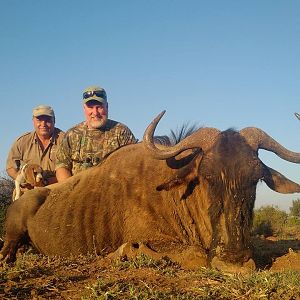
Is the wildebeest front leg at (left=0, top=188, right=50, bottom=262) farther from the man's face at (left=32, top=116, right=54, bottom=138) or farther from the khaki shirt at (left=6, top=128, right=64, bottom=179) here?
the man's face at (left=32, top=116, right=54, bottom=138)

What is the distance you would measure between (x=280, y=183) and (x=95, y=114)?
3826 millimetres

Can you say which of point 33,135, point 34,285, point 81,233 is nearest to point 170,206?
point 81,233

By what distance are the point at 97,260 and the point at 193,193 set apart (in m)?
1.53

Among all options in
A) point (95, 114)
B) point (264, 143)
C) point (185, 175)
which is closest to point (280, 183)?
point (264, 143)

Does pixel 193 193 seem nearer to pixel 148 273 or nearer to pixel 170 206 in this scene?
pixel 170 206

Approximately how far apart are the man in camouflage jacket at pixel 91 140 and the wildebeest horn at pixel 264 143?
295 cm

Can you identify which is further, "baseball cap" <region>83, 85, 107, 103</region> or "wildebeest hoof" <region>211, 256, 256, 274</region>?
"baseball cap" <region>83, 85, 107, 103</region>

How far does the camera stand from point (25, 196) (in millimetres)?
7078

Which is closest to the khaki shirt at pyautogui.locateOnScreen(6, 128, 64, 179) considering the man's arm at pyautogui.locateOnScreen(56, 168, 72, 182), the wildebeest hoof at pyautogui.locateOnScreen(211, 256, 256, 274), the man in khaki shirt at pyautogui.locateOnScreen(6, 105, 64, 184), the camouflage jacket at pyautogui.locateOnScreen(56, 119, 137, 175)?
the man in khaki shirt at pyautogui.locateOnScreen(6, 105, 64, 184)

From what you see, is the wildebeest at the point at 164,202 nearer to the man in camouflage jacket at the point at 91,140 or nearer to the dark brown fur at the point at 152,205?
the dark brown fur at the point at 152,205

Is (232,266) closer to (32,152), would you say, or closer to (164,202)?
(164,202)

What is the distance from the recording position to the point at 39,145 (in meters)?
10.0

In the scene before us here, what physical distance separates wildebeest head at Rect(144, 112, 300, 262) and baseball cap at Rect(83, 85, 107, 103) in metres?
3.26

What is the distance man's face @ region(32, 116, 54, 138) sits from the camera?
9.81 metres
